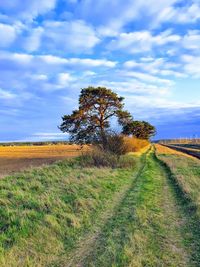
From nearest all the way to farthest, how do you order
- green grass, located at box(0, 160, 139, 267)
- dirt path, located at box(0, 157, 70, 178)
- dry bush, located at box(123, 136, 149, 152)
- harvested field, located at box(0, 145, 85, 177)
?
green grass, located at box(0, 160, 139, 267) < dirt path, located at box(0, 157, 70, 178) < dry bush, located at box(123, 136, 149, 152) < harvested field, located at box(0, 145, 85, 177)

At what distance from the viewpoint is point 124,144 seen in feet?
105

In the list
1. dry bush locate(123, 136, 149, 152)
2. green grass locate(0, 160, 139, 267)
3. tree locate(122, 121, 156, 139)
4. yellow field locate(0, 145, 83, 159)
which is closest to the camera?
green grass locate(0, 160, 139, 267)

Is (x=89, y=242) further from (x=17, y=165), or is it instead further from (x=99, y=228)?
(x=17, y=165)

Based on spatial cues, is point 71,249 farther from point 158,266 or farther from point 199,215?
point 199,215

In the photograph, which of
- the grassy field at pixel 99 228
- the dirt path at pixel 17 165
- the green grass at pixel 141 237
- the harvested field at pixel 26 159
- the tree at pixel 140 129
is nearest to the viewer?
the green grass at pixel 141 237

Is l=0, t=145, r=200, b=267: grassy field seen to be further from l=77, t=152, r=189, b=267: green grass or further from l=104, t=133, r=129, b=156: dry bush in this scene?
l=104, t=133, r=129, b=156: dry bush

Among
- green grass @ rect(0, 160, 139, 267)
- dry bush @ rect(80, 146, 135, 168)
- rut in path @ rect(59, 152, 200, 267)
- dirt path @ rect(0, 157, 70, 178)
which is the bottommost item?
rut in path @ rect(59, 152, 200, 267)

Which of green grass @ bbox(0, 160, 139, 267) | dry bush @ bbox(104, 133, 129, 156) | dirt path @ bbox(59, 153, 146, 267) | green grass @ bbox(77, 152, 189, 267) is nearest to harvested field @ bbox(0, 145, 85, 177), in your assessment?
dry bush @ bbox(104, 133, 129, 156)

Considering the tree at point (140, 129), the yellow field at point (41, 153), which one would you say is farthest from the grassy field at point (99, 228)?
the tree at point (140, 129)

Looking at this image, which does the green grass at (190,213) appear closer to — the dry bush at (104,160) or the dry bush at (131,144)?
the dry bush at (104,160)

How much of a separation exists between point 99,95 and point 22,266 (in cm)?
3505

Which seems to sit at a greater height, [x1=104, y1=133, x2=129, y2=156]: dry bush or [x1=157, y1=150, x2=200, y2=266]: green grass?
[x1=104, y1=133, x2=129, y2=156]: dry bush

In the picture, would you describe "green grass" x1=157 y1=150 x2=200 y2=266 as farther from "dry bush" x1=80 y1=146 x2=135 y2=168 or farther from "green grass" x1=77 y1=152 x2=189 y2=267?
"dry bush" x1=80 y1=146 x2=135 y2=168

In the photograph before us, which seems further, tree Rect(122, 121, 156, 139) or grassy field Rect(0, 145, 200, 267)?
tree Rect(122, 121, 156, 139)
